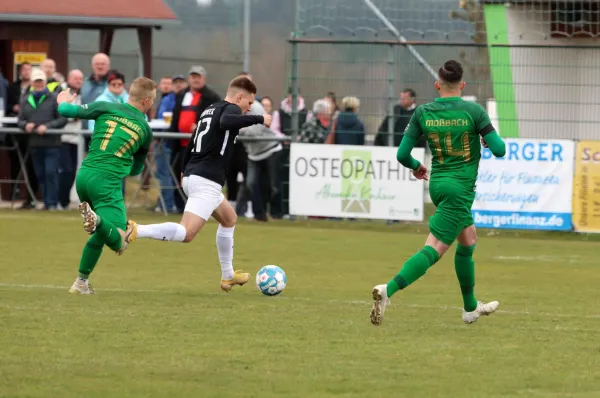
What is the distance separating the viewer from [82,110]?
1095 centimetres

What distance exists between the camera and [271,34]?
2684cm

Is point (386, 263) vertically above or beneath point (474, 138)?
beneath

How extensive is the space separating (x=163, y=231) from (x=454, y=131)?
100 inches

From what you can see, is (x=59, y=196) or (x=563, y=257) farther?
(x=59, y=196)

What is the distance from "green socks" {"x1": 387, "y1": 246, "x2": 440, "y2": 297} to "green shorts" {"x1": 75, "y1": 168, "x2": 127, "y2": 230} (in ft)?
8.29

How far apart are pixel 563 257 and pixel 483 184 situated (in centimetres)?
269

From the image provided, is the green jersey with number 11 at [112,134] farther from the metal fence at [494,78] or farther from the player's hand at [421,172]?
the metal fence at [494,78]

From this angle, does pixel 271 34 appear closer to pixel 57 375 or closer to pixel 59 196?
pixel 59 196

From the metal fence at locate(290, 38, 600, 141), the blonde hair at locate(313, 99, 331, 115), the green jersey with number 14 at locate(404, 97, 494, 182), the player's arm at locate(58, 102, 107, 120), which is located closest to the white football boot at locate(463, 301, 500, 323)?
the green jersey with number 14 at locate(404, 97, 494, 182)

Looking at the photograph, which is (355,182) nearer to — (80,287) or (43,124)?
(43,124)

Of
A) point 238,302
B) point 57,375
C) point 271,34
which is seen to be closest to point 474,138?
point 238,302

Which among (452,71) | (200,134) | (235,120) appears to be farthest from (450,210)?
(200,134)

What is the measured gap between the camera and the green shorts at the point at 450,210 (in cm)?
960

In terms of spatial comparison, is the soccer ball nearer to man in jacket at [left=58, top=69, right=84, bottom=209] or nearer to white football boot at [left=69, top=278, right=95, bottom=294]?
white football boot at [left=69, top=278, right=95, bottom=294]
